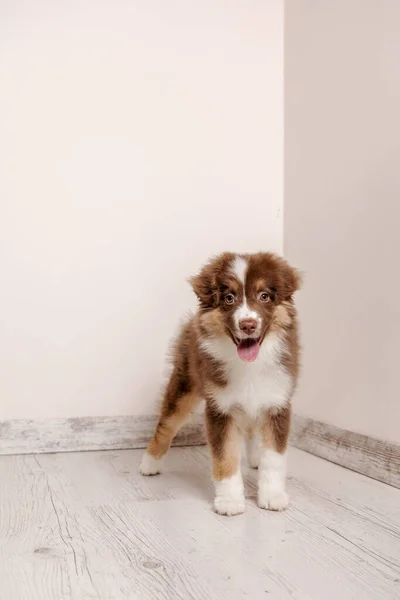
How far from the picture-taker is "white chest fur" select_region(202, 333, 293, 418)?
240 cm

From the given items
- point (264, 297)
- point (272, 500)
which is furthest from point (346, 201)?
point (272, 500)

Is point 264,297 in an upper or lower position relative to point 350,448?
upper

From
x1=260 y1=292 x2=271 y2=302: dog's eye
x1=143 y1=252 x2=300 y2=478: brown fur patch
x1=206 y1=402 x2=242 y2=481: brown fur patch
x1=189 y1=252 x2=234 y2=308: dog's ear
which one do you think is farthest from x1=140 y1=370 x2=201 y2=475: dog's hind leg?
x1=260 y1=292 x2=271 y2=302: dog's eye

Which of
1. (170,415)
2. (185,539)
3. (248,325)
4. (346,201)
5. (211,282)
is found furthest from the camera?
(346,201)

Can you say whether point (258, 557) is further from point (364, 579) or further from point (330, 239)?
point (330, 239)

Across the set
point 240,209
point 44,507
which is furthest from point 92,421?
point 240,209

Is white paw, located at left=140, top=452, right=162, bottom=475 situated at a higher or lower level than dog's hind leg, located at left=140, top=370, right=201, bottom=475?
lower

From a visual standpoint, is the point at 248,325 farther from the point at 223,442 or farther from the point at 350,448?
the point at 350,448

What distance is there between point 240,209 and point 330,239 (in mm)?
629

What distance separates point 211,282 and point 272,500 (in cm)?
79

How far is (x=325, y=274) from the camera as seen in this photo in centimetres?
325

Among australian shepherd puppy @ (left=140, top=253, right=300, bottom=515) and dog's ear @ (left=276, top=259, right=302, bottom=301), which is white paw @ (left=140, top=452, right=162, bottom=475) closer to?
australian shepherd puppy @ (left=140, top=253, right=300, bottom=515)

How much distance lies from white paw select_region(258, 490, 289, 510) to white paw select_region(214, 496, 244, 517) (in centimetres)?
8

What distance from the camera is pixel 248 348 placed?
227cm
